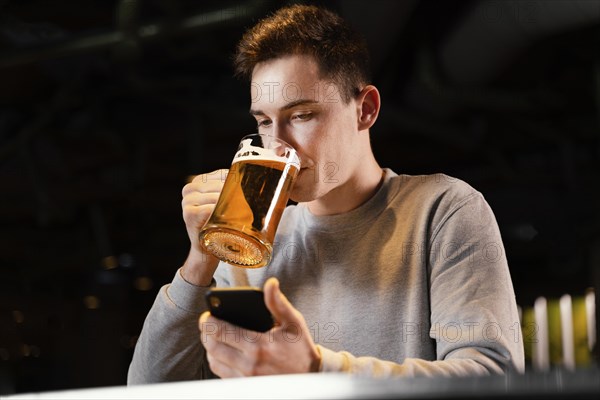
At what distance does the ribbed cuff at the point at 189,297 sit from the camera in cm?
133

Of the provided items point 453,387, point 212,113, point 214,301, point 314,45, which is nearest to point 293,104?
point 314,45

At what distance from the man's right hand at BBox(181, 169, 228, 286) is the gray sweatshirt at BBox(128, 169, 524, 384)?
3cm

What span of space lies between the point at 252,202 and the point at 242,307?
0.96 feet

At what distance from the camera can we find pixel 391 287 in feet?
4.51

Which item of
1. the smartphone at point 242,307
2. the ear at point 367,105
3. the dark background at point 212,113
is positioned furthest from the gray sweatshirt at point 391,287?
the dark background at point 212,113

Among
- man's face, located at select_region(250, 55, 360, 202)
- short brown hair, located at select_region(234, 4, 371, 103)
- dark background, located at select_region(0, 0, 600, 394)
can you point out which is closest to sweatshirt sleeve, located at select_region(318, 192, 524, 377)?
man's face, located at select_region(250, 55, 360, 202)

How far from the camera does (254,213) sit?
119cm

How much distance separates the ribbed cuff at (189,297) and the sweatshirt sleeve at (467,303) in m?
0.35

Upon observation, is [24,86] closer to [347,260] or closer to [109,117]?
[109,117]

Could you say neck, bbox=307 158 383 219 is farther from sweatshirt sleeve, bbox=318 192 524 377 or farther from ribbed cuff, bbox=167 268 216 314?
ribbed cuff, bbox=167 268 216 314

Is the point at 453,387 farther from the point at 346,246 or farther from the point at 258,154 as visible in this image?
the point at 346,246

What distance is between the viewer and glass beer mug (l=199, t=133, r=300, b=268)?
118cm

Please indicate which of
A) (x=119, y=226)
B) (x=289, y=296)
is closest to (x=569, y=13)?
(x=289, y=296)

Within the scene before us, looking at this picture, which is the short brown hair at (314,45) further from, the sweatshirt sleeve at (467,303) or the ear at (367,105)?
the sweatshirt sleeve at (467,303)
